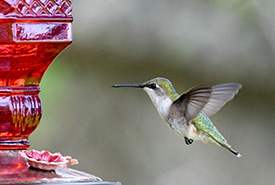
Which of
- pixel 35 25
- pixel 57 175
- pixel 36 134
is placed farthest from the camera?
pixel 36 134

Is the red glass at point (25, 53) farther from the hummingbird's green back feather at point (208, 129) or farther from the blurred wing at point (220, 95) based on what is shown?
the hummingbird's green back feather at point (208, 129)

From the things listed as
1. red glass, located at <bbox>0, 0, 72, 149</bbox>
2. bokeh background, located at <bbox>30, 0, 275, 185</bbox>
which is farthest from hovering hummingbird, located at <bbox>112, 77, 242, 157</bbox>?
bokeh background, located at <bbox>30, 0, 275, 185</bbox>

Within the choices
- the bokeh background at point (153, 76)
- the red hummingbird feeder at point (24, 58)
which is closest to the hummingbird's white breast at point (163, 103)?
the red hummingbird feeder at point (24, 58)

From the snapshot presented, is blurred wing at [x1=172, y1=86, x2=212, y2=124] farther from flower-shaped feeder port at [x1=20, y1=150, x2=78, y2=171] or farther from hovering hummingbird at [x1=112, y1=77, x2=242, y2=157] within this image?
flower-shaped feeder port at [x1=20, y1=150, x2=78, y2=171]

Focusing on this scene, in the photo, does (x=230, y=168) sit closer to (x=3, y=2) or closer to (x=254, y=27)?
(x=254, y=27)

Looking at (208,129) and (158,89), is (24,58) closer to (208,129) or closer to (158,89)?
(158,89)

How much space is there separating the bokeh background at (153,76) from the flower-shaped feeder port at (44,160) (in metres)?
3.29

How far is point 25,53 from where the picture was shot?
9.30 feet

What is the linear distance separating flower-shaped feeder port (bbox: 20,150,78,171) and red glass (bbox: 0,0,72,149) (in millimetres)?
148

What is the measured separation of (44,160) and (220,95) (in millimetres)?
1374

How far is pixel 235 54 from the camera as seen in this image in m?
6.19

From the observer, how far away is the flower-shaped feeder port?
259 cm

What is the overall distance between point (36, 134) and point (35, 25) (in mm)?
4108

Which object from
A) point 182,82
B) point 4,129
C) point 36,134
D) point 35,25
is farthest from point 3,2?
point 36,134
